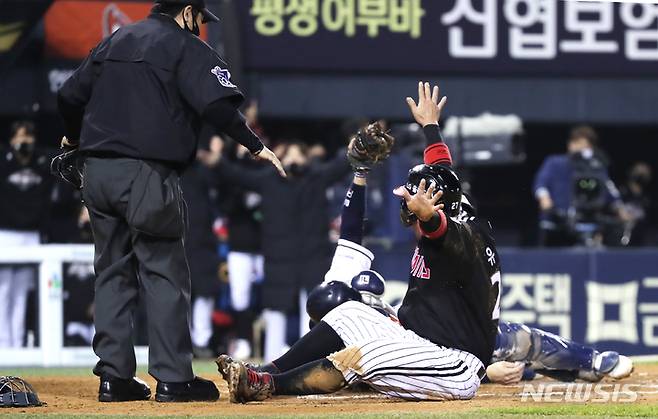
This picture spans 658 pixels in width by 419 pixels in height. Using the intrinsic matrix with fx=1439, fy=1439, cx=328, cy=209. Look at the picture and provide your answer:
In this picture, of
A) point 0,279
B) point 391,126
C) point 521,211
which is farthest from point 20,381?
point 521,211

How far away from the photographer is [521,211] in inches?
564

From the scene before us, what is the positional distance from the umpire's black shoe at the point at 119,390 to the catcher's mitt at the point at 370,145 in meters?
1.65

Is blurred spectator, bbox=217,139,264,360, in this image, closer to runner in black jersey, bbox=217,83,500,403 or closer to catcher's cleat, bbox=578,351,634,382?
catcher's cleat, bbox=578,351,634,382

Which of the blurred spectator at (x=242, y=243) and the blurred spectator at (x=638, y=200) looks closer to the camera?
the blurred spectator at (x=242, y=243)

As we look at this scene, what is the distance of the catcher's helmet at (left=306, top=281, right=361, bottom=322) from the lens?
7.35 m

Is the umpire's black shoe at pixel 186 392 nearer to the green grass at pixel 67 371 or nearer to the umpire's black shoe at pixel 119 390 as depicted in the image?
the umpire's black shoe at pixel 119 390

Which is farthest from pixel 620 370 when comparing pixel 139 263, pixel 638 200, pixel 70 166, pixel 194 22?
pixel 638 200

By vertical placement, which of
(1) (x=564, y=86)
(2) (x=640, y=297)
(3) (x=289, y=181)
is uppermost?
(1) (x=564, y=86)

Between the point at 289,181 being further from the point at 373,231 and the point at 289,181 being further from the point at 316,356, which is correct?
the point at 316,356

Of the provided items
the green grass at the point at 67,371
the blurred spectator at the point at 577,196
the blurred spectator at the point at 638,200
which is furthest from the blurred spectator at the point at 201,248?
the blurred spectator at the point at 638,200

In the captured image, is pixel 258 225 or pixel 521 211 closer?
pixel 258 225

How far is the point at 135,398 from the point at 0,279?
5058mm

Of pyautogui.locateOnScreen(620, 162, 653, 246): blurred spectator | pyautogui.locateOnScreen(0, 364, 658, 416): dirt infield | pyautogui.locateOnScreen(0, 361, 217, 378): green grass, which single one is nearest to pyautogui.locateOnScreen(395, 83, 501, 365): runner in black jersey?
pyautogui.locateOnScreen(0, 364, 658, 416): dirt infield

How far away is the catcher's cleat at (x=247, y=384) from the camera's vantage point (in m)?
6.43
